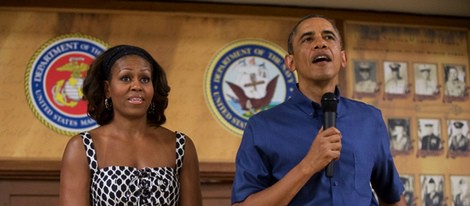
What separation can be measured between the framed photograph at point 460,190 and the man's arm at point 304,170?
2.64 meters

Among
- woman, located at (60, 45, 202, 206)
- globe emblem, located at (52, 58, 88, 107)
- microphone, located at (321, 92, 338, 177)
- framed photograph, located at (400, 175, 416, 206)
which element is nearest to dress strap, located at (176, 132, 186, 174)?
woman, located at (60, 45, 202, 206)

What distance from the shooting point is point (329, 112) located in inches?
75.3

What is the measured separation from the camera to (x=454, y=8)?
4457 millimetres

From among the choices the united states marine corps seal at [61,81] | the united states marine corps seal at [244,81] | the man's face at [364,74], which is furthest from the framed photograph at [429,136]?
the united states marine corps seal at [61,81]

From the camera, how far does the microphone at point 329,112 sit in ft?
6.21

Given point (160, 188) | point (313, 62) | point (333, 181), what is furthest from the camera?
point (160, 188)

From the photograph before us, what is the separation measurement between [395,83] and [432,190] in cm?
68

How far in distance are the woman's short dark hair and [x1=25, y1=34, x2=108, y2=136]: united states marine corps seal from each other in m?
1.42

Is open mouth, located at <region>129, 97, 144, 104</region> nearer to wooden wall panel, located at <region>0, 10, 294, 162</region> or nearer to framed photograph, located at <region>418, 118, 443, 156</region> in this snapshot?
wooden wall panel, located at <region>0, 10, 294, 162</region>

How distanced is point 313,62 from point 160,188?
718 millimetres

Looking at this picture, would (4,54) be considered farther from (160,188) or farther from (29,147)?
(160,188)

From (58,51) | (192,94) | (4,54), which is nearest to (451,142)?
(192,94)

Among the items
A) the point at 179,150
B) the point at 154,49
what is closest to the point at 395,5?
the point at 154,49

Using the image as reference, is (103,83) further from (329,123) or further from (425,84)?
(425,84)
